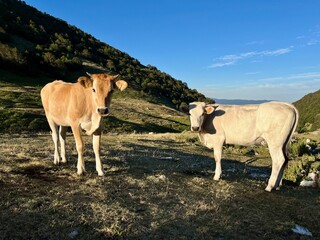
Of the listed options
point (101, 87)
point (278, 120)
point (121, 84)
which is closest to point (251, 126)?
point (278, 120)

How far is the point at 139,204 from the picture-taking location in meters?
8.77

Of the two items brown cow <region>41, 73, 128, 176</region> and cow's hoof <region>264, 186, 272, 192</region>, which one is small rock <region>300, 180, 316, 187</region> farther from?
brown cow <region>41, 73, 128, 176</region>

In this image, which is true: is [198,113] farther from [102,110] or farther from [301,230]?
[301,230]

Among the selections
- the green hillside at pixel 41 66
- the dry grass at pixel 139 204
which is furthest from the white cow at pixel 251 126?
the green hillside at pixel 41 66

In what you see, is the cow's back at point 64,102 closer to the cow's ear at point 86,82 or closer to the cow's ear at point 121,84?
Answer: the cow's ear at point 86,82

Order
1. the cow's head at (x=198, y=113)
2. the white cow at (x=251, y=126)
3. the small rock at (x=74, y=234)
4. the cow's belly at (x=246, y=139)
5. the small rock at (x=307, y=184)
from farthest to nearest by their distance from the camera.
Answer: the small rock at (x=307, y=184) → the cow's head at (x=198, y=113) → the cow's belly at (x=246, y=139) → the white cow at (x=251, y=126) → the small rock at (x=74, y=234)

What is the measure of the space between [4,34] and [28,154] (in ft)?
188

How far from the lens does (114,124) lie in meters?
37.8

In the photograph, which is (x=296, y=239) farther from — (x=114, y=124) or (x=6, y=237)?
(x=114, y=124)

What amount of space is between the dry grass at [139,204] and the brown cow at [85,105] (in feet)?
3.64

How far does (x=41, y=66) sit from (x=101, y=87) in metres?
55.4

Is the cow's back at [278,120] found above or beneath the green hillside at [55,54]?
beneath

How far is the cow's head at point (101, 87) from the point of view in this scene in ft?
32.9

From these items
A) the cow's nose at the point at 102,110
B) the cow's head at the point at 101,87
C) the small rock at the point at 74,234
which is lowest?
the small rock at the point at 74,234
